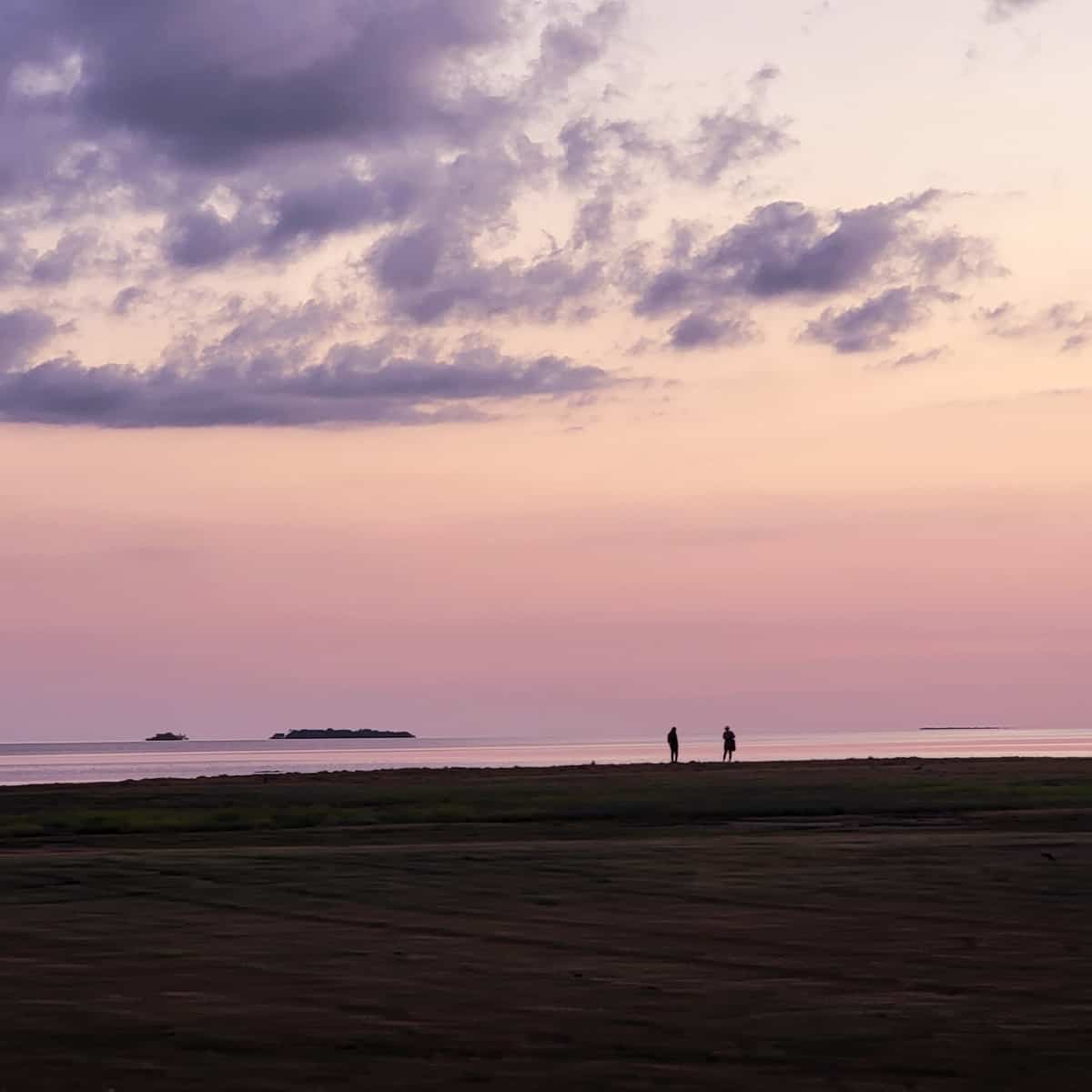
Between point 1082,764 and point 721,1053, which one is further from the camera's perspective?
point 1082,764

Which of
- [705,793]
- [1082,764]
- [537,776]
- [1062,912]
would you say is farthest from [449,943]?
[1082,764]

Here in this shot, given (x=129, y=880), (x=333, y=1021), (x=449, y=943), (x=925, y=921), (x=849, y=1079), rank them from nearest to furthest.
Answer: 1. (x=849, y=1079)
2. (x=333, y=1021)
3. (x=449, y=943)
4. (x=925, y=921)
5. (x=129, y=880)

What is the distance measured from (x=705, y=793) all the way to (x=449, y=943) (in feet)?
127

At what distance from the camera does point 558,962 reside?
16.4 metres

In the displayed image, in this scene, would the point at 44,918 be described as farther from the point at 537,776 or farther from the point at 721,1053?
the point at 537,776

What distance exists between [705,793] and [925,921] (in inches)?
1453

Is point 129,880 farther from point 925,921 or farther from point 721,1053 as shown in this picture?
point 721,1053

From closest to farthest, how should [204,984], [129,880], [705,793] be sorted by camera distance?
[204,984]
[129,880]
[705,793]

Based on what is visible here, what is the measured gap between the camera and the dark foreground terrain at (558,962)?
38.1 feet

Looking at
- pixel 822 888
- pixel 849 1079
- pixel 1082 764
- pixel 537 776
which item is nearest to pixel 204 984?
pixel 849 1079

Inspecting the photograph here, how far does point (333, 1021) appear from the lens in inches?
518

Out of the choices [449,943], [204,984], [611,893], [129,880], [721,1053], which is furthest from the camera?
[129,880]

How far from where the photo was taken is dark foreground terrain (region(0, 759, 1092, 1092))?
11625 millimetres

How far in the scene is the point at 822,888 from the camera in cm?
2278
